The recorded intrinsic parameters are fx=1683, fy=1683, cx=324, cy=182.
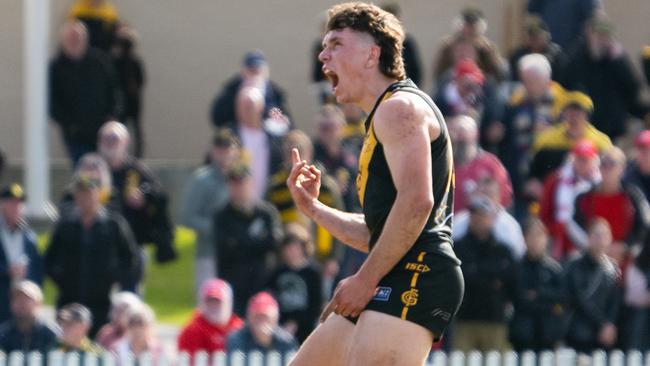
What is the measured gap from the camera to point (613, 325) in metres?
11.6

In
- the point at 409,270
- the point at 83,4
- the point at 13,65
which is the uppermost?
the point at 409,270

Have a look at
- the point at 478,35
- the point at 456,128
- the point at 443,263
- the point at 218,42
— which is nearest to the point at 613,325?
the point at 456,128

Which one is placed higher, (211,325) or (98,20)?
(98,20)

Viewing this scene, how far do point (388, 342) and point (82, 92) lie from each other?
8.76 m

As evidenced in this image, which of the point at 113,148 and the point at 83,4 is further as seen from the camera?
the point at 83,4

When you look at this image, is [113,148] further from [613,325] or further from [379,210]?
[379,210]

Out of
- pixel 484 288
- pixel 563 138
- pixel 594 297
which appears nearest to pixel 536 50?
pixel 563 138

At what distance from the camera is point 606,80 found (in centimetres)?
1442

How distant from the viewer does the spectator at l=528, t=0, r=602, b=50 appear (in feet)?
50.9

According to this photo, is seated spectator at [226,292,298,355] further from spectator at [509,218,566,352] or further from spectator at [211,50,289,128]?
spectator at [211,50,289,128]

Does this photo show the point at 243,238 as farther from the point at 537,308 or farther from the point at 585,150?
the point at 585,150

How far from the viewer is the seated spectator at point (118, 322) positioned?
1074 cm

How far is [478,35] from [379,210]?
28.4 feet

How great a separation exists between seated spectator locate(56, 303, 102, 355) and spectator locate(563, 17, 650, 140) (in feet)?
17.9
